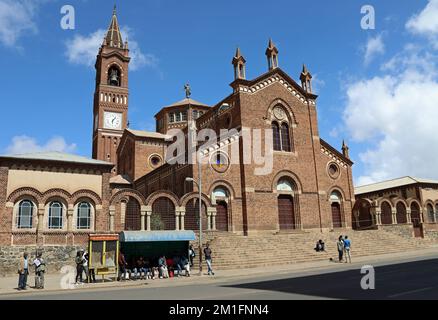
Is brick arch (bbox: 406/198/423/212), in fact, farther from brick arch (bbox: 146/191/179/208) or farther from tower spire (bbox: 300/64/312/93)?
brick arch (bbox: 146/191/179/208)

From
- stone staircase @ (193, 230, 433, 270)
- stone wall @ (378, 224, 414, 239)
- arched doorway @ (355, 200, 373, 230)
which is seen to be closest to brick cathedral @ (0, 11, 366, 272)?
arched doorway @ (355, 200, 373, 230)

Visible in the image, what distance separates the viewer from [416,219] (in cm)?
4075

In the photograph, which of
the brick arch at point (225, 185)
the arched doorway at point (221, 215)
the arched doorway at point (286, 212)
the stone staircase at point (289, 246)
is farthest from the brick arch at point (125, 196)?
the arched doorway at point (286, 212)

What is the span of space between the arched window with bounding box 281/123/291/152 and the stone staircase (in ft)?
26.6

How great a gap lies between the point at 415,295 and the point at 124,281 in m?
14.8

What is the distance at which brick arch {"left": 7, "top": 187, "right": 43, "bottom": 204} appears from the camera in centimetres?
2488

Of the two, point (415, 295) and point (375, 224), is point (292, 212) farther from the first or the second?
point (415, 295)

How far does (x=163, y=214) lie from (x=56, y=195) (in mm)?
7646

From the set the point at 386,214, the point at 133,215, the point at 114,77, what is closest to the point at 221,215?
the point at 133,215

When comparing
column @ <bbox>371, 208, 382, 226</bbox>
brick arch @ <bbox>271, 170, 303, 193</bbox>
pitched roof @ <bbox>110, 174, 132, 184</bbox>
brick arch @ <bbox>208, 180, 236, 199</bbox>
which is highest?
pitched roof @ <bbox>110, 174, 132, 184</bbox>

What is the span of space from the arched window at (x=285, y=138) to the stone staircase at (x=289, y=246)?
26.6ft

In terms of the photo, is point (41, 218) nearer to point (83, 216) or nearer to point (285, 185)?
point (83, 216)

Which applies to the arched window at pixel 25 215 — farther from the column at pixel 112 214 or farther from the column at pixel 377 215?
the column at pixel 377 215
